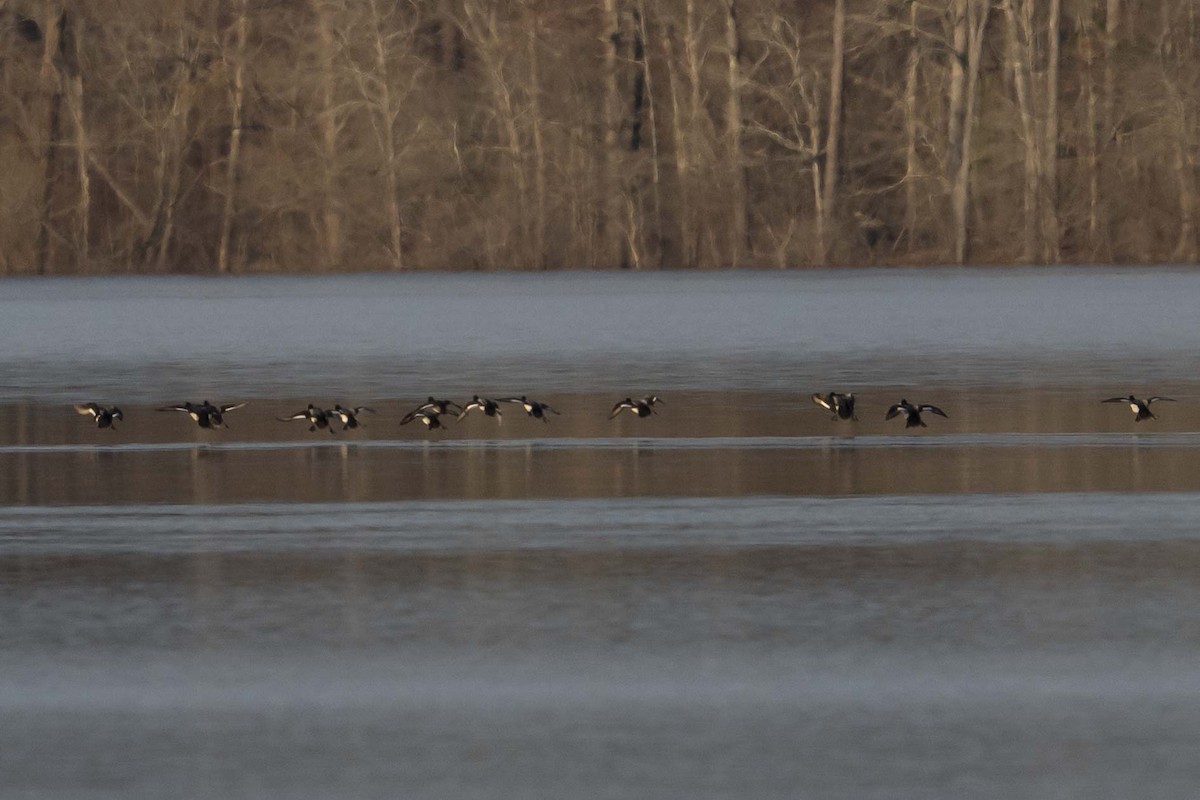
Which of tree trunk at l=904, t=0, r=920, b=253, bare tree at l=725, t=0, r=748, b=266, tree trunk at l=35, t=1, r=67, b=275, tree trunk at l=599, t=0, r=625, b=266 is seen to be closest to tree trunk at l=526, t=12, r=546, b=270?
tree trunk at l=599, t=0, r=625, b=266

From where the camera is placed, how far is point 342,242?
212 feet

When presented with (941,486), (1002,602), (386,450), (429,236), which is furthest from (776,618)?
(429,236)

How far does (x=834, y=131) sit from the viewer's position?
207 feet

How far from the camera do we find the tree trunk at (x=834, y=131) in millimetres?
62344

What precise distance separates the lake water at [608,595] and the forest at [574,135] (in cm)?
4098

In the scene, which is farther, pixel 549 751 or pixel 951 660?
pixel 951 660

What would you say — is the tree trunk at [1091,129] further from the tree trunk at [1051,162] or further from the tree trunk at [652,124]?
the tree trunk at [652,124]

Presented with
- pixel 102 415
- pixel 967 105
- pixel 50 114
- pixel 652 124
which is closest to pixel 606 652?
pixel 102 415

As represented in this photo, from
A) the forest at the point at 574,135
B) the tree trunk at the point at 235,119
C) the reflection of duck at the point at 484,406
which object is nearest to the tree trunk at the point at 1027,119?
the forest at the point at 574,135

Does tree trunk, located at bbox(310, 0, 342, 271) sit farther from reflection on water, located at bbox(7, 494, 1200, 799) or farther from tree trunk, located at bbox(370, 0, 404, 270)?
reflection on water, located at bbox(7, 494, 1200, 799)

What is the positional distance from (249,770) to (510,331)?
86.1 feet

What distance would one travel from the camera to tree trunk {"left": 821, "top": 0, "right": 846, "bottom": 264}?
2454 inches

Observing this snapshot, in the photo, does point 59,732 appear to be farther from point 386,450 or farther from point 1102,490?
point 386,450

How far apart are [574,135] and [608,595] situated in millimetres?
54554
